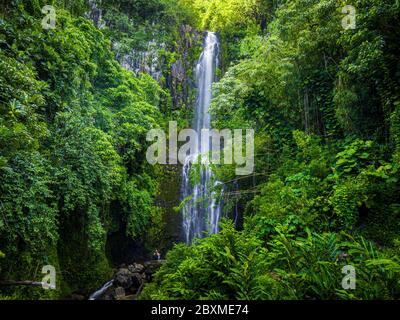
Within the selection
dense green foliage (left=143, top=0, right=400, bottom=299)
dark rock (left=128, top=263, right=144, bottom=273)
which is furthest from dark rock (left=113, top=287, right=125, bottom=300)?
dense green foliage (left=143, top=0, right=400, bottom=299)

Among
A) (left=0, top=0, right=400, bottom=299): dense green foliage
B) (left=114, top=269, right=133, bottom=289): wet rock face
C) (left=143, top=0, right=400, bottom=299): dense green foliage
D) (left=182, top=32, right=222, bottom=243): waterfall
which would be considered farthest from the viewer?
(left=182, top=32, right=222, bottom=243): waterfall

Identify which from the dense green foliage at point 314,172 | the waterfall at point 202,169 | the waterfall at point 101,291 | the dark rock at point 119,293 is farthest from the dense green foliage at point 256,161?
the waterfall at point 202,169

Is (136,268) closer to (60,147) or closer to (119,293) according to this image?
(119,293)

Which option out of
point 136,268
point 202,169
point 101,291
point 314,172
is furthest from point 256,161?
point 101,291

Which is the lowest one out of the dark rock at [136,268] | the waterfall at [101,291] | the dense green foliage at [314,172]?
the waterfall at [101,291]

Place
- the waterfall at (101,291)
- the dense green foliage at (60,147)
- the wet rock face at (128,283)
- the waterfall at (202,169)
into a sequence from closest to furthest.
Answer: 1. the dense green foliage at (60,147)
2. the waterfall at (101,291)
3. the wet rock face at (128,283)
4. the waterfall at (202,169)

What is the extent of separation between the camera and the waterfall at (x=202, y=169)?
12622 millimetres

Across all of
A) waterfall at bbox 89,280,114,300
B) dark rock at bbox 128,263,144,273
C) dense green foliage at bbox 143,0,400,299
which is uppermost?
dense green foliage at bbox 143,0,400,299

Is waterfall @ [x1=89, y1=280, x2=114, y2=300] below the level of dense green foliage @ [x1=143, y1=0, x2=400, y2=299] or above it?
below

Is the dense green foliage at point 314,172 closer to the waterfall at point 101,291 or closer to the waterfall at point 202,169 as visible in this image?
the waterfall at point 202,169

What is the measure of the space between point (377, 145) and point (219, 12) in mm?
15499

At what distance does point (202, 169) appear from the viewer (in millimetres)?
12219

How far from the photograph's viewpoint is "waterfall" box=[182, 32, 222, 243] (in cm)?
1262

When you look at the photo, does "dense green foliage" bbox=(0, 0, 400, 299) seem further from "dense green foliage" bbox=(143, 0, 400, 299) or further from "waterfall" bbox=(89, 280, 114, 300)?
"waterfall" bbox=(89, 280, 114, 300)
